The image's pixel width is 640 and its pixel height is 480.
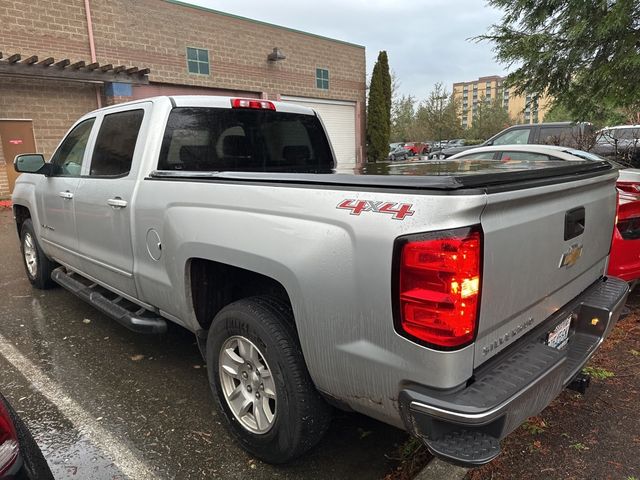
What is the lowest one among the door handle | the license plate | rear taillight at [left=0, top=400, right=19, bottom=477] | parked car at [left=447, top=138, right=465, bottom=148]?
the license plate

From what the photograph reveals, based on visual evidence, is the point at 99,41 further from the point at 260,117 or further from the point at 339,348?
the point at 339,348

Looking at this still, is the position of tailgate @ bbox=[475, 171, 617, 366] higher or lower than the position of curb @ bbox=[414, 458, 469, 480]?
higher

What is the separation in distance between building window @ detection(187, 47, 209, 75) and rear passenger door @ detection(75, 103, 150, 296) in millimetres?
13534

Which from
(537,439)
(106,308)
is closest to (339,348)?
(537,439)

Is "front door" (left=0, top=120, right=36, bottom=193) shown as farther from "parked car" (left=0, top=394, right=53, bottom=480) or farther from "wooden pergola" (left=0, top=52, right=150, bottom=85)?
"parked car" (left=0, top=394, right=53, bottom=480)

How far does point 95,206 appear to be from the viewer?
3625mm

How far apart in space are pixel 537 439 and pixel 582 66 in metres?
6.52

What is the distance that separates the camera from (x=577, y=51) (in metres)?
7.04

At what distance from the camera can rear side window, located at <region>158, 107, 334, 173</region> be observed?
10.9ft

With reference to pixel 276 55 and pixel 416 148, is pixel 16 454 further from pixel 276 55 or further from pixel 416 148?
pixel 416 148

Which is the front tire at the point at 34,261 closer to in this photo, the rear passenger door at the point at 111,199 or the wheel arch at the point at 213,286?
the rear passenger door at the point at 111,199

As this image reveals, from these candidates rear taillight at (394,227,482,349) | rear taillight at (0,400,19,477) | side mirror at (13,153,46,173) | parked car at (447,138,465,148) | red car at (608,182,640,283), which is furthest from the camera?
parked car at (447,138,465,148)

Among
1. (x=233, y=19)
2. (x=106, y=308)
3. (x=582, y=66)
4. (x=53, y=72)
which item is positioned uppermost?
(x=233, y=19)

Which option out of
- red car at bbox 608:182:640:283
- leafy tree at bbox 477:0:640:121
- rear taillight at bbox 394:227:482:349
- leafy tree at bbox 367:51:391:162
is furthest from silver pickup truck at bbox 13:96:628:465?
leafy tree at bbox 367:51:391:162
